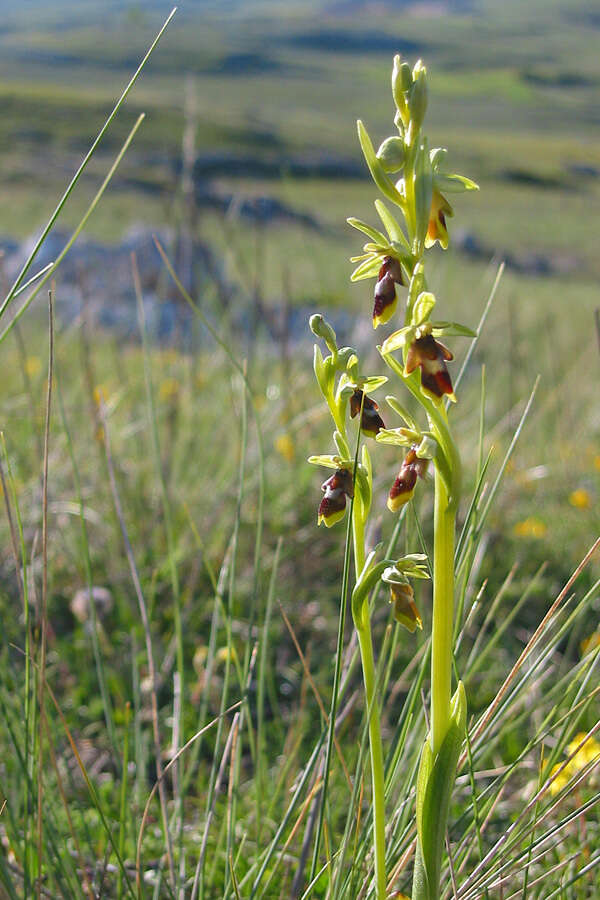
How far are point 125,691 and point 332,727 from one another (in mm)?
1179

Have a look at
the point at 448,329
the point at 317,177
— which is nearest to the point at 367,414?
the point at 448,329

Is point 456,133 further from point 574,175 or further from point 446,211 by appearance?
point 446,211

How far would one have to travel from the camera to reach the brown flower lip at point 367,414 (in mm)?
1006

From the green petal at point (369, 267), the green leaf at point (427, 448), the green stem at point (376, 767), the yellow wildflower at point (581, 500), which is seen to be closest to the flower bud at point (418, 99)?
the green petal at point (369, 267)

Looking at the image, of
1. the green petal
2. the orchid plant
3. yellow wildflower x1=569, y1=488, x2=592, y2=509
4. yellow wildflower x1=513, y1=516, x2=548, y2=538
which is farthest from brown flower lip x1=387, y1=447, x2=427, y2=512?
yellow wildflower x1=569, y1=488, x2=592, y2=509

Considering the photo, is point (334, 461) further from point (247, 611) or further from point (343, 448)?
point (247, 611)

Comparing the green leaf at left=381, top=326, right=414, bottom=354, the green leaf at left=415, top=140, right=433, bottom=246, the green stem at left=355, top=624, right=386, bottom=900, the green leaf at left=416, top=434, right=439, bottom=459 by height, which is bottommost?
the green stem at left=355, top=624, right=386, bottom=900

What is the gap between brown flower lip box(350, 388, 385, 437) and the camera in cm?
101

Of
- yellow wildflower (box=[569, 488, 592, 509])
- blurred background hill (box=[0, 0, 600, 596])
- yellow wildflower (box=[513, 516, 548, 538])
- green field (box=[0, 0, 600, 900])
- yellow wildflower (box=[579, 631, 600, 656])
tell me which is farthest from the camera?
blurred background hill (box=[0, 0, 600, 596])

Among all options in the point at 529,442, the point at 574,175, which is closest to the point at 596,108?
the point at 574,175

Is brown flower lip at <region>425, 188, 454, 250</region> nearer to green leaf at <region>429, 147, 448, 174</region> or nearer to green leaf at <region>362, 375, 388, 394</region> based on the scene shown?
green leaf at <region>429, 147, 448, 174</region>

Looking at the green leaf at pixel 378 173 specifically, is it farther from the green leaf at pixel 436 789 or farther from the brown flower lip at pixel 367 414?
the green leaf at pixel 436 789

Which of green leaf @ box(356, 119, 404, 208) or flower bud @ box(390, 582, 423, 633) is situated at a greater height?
green leaf @ box(356, 119, 404, 208)

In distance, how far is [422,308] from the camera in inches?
37.2
